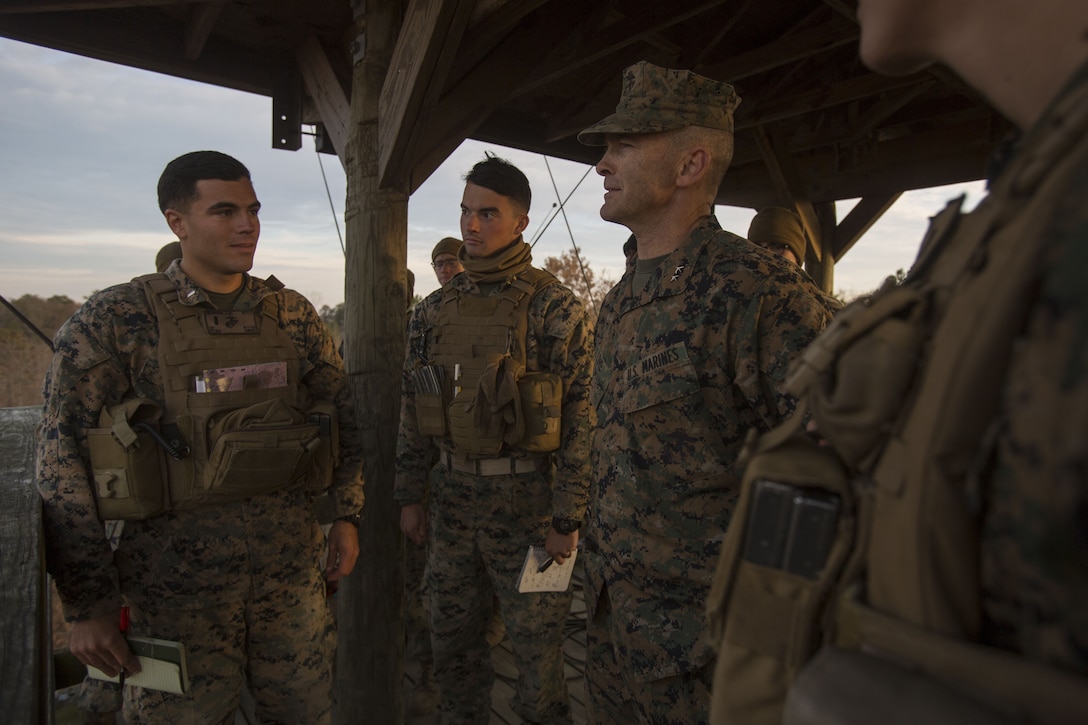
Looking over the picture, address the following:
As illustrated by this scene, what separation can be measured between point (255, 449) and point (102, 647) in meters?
0.66

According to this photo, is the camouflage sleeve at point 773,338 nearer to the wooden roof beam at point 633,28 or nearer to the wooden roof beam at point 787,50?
the wooden roof beam at point 633,28

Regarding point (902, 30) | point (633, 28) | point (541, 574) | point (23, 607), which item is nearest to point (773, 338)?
point (902, 30)

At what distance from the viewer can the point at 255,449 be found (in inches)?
78.0

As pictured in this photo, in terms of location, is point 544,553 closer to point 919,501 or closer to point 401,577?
point 401,577

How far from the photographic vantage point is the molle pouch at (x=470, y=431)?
2.54 metres

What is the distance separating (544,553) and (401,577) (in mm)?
964

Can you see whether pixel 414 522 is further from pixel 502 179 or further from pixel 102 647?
pixel 502 179

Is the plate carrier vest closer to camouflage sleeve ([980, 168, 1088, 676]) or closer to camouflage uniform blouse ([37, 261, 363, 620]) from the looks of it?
camouflage uniform blouse ([37, 261, 363, 620])

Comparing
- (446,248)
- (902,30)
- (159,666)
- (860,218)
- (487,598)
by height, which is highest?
(860,218)

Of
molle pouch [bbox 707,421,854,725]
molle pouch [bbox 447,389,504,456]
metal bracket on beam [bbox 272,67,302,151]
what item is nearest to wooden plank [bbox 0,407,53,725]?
molle pouch [bbox 707,421,854,725]

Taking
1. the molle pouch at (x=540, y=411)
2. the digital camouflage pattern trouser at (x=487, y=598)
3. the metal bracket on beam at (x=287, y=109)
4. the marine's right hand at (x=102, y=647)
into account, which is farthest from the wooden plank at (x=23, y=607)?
the metal bracket on beam at (x=287, y=109)

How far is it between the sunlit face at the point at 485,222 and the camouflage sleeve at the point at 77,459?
1.37 metres

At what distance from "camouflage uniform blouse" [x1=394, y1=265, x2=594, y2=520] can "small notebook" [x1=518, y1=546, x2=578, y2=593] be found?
0.17m

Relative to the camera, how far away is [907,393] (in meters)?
0.65
